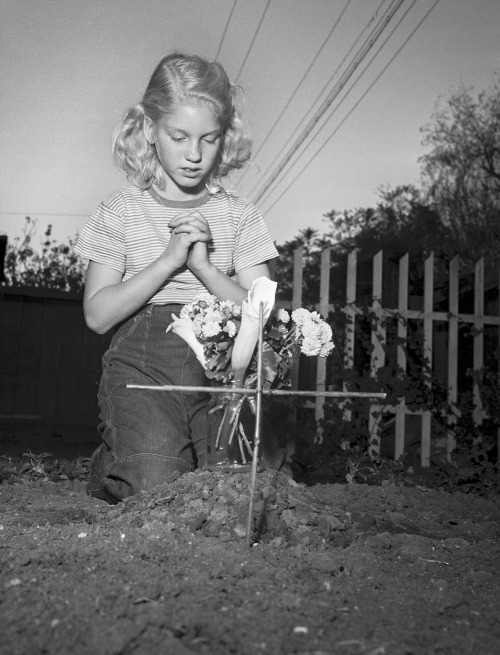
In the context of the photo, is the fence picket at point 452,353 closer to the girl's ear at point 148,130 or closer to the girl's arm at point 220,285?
the girl's arm at point 220,285

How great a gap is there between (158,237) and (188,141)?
1.45ft

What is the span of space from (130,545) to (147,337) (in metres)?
1.17

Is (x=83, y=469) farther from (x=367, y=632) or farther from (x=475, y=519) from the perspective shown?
(x=367, y=632)

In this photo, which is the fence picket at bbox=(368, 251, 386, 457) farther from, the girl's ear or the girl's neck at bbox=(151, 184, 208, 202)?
the girl's ear

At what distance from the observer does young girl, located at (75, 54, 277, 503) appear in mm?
2592

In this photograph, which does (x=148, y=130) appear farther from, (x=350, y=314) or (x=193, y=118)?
(x=350, y=314)

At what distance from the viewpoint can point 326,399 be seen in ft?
15.8

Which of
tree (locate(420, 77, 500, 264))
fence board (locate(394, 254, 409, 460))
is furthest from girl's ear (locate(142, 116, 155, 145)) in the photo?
tree (locate(420, 77, 500, 264))

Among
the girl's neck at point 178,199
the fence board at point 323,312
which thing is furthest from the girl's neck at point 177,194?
the fence board at point 323,312

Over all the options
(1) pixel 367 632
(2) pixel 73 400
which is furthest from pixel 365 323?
(1) pixel 367 632

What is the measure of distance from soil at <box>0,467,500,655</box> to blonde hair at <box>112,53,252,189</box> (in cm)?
145

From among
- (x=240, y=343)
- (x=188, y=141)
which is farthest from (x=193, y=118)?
(x=240, y=343)

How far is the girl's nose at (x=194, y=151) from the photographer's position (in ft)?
8.54

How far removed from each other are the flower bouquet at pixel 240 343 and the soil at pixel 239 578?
0.18 metres
